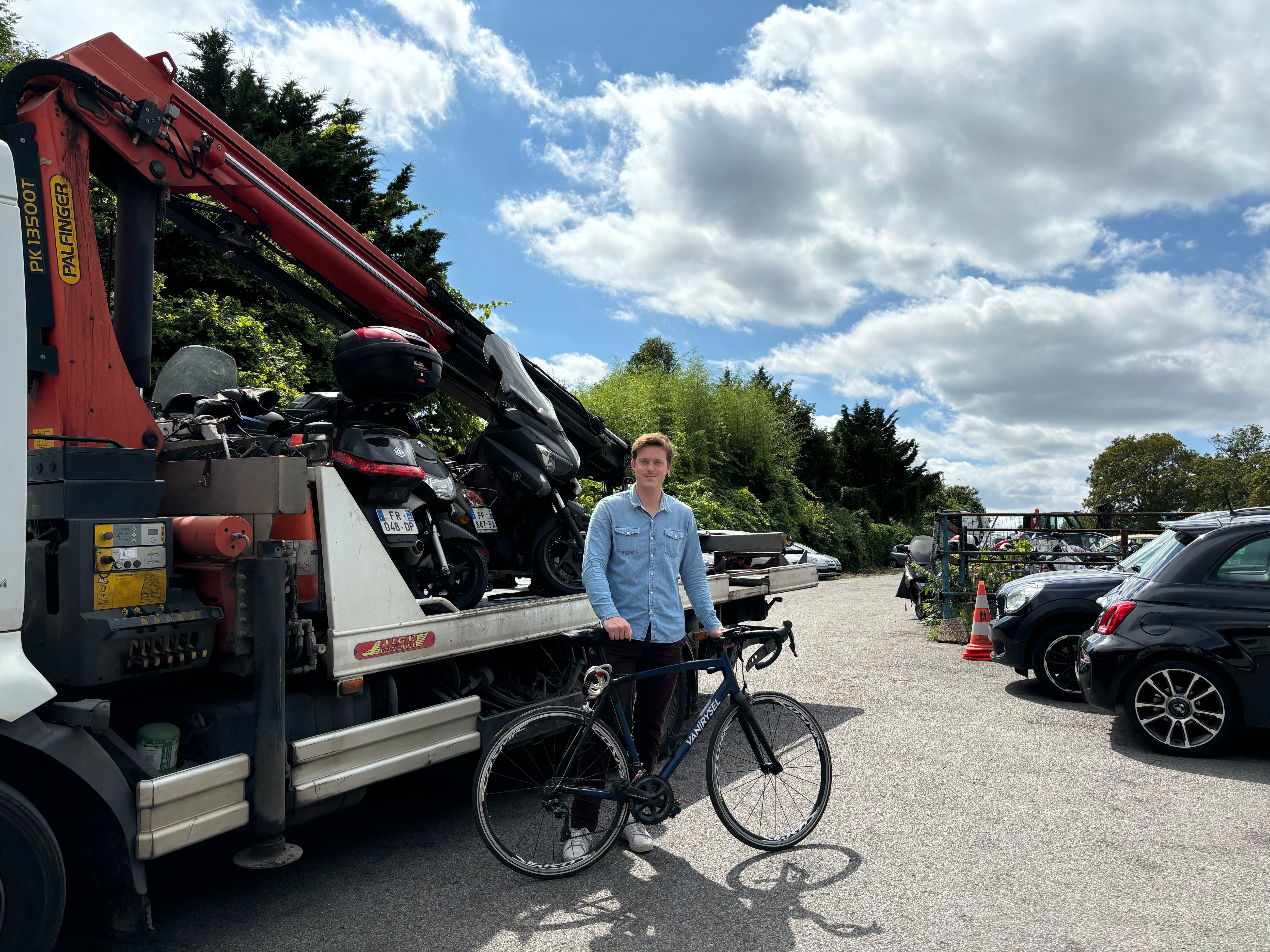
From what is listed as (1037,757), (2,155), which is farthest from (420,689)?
(1037,757)

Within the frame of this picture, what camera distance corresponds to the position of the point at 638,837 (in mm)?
4336

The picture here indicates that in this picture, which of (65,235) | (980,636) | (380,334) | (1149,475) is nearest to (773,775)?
(380,334)

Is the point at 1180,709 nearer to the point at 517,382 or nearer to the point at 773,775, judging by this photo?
the point at 773,775

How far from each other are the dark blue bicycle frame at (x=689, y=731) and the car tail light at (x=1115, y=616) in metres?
3.56

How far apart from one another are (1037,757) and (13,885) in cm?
579

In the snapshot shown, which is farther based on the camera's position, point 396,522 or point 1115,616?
point 1115,616

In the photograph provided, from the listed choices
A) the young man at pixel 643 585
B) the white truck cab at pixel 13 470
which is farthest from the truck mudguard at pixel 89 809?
the young man at pixel 643 585

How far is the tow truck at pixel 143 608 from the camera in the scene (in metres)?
2.88

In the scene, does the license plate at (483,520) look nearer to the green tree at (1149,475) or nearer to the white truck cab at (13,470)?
the white truck cab at (13,470)

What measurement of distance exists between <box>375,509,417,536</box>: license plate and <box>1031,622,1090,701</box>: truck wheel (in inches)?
255

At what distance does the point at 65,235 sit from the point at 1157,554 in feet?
23.8

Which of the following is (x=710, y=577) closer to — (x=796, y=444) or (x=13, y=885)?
(x=13, y=885)

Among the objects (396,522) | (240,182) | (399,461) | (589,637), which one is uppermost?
(240,182)

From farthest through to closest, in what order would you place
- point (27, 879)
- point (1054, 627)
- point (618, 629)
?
point (1054, 627)
point (618, 629)
point (27, 879)
